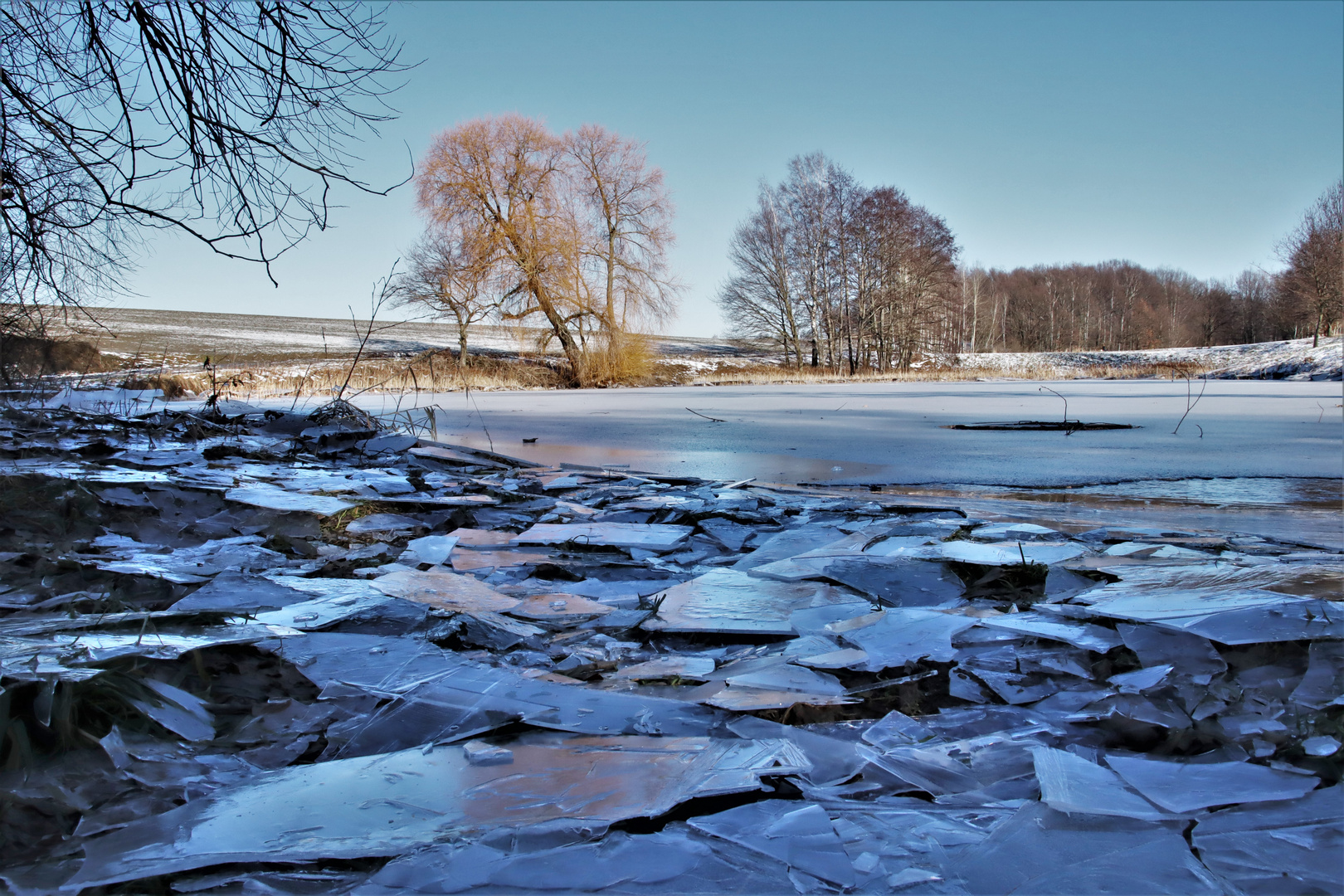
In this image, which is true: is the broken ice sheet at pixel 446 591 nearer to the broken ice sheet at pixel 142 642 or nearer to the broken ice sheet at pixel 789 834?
the broken ice sheet at pixel 142 642

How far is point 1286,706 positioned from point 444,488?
3.06m

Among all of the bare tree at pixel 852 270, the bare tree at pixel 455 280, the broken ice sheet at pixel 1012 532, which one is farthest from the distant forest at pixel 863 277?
the broken ice sheet at pixel 1012 532

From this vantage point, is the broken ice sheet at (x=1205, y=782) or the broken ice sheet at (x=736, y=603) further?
the broken ice sheet at (x=736, y=603)

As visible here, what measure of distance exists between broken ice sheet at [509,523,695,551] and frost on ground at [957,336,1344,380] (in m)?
20.5

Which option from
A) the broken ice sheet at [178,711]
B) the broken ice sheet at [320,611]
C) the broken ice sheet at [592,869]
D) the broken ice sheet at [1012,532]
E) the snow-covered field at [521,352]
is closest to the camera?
the broken ice sheet at [592,869]

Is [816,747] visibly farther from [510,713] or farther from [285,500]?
[285,500]

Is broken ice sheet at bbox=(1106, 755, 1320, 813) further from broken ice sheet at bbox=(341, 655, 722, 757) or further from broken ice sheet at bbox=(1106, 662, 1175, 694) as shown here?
broken ice sheet at bbox=(341, 655, 722, 757)

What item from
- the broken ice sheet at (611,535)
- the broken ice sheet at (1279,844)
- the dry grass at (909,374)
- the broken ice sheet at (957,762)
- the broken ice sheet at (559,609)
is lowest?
the broken ice sheet at (1279,844)

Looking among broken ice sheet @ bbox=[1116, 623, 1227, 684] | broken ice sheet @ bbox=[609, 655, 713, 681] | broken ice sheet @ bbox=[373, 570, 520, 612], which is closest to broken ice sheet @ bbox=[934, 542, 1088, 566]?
broken ice sheet @ bbox=[1116, 623, 1227, 684]

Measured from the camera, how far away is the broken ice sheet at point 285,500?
284cm

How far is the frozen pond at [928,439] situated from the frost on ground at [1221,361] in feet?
45.5

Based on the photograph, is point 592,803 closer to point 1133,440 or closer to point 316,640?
point 316,640

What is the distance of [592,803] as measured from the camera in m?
1.02

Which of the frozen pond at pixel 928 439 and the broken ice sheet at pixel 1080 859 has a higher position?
the frozen pond at pixel 928 439
